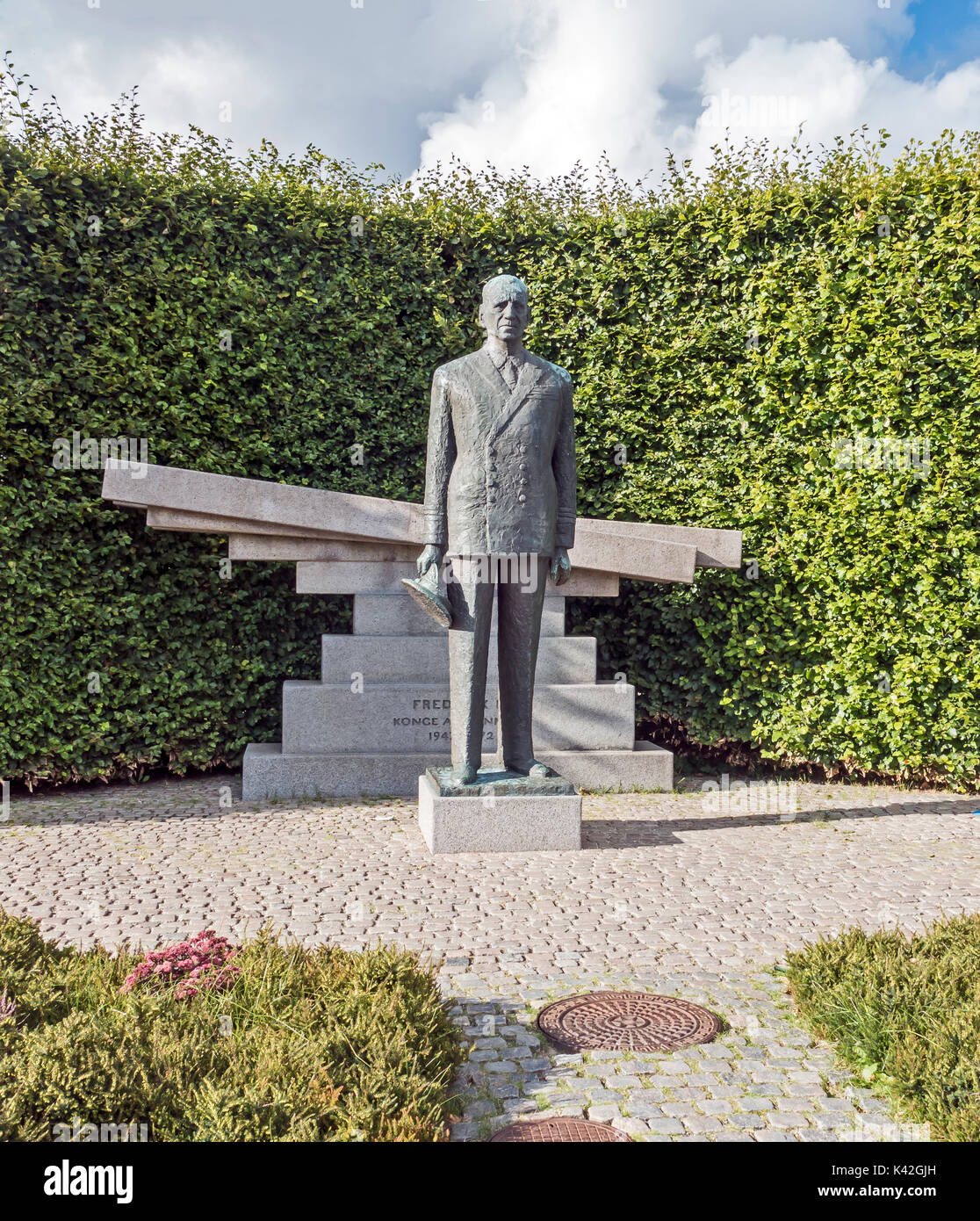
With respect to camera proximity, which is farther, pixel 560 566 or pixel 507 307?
pixel 560 566

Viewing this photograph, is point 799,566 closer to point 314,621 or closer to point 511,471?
point 511,471

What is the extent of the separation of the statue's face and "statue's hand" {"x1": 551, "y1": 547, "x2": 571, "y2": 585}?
4.39ft

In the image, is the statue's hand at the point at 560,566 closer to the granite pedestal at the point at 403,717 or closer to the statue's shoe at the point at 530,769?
the statue's shoe at the point at 530,769

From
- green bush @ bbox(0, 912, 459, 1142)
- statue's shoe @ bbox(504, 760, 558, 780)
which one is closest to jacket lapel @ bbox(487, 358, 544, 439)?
statue's shoe @ bbox(504, 760, 558, 780)

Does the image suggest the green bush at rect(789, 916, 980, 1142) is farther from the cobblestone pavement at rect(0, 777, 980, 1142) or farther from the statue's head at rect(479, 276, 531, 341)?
the statue's head at rect(479, 276, 531, 341)

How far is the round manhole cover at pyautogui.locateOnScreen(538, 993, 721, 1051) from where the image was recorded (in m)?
3.48

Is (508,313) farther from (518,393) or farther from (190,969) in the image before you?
(190,969)

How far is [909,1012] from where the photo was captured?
3.29 meters

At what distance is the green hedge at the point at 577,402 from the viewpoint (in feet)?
25.2

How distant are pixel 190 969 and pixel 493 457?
11.0 ft

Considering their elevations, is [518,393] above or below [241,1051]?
above

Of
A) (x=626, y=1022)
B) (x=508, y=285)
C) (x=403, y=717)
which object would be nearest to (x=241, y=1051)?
(x=626, y=1022)

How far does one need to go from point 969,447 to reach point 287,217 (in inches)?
238

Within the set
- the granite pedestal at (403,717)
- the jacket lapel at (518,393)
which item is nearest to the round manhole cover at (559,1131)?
the jacket lapel at (518,393)
